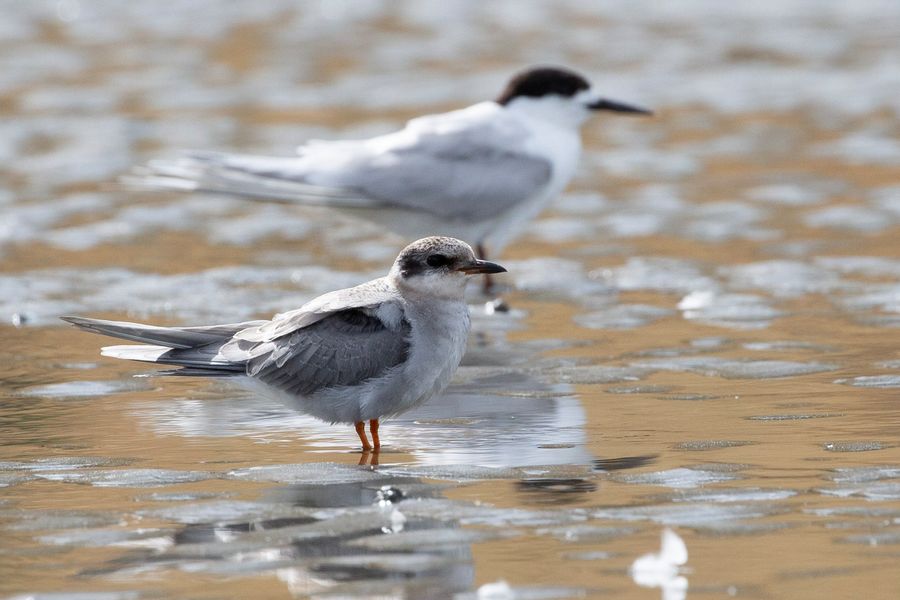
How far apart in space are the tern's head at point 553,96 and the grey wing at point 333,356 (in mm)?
3907

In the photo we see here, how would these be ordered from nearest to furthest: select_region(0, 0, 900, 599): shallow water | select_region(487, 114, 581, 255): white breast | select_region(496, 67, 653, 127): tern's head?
select_region(0, 0, 900, 599): shallow water, select_region(487, 114, 581, 255): white breast, select_region(496, 67, 653, 127): tern's head

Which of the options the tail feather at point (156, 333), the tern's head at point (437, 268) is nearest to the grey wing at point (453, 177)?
the tern's head at point (437, 268)

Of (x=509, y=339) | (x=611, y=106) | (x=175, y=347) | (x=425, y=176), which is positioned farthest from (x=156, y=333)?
(x=611, y=106)

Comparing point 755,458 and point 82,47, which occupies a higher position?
point 82,47

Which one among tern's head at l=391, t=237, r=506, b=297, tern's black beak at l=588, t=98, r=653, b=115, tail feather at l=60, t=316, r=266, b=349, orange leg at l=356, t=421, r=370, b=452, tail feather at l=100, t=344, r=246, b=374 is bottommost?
orange leg at l=356, t=421, r=370, b=452

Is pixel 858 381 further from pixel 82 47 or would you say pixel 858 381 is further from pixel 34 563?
pixel 82 47

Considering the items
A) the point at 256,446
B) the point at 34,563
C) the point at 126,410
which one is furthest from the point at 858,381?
the point at 34,563

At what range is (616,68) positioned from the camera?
13453 mm

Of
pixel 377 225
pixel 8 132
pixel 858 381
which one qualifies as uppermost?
pixel 8 132

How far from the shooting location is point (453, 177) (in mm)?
8148

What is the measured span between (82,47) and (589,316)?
9.24 metres

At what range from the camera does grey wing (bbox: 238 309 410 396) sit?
500 cm

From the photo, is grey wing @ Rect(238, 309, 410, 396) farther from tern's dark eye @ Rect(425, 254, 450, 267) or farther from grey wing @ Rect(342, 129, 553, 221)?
grey wing @ Rect(342, 129, 553, 221)

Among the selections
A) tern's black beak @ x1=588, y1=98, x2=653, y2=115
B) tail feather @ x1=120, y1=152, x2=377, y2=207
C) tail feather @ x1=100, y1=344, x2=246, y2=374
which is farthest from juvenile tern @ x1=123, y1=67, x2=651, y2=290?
tail feather @ x1=100, y1=344, x2=246, y2=374
